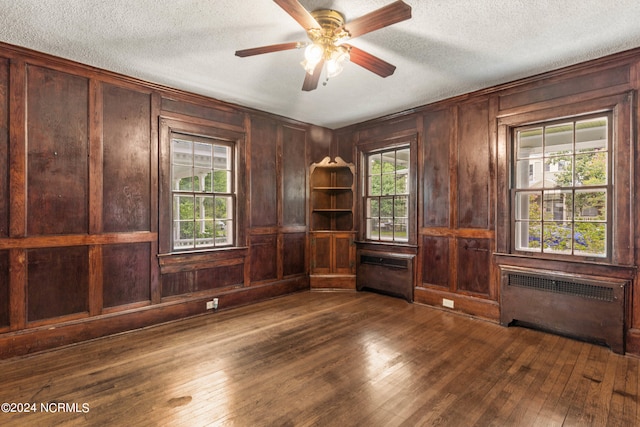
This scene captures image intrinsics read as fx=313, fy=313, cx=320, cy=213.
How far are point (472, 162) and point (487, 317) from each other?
1911mm

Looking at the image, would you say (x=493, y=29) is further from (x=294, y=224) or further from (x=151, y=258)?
(x=151, y=258)

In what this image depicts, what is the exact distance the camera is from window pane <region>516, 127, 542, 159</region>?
141 inches

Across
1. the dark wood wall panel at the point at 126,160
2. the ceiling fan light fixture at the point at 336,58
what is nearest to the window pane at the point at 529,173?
the ceiling fan light fixture at the point at 336,58

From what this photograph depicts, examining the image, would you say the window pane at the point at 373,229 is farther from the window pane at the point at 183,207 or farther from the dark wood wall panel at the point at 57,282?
the dark wood wall panel at the point at 57,282

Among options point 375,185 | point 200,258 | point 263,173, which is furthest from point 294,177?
point 200,258

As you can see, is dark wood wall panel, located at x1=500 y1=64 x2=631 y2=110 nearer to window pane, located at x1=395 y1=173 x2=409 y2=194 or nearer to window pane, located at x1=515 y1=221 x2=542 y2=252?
window pane, located at x1=515 y1=221 x2=542 y2=252

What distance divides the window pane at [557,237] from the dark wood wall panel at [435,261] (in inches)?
43.2

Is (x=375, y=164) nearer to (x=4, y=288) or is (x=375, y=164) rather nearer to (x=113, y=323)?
(x=113, y=323)

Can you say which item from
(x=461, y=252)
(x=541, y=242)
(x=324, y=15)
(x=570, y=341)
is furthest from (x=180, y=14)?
(x=570, y=341)

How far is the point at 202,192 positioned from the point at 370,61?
8.86 ft

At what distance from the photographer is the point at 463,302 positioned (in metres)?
3.99

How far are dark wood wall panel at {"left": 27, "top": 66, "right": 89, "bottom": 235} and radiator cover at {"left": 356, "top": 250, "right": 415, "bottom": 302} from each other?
12.4ft

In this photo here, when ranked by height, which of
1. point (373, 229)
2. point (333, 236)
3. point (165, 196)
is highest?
point (165, 196)

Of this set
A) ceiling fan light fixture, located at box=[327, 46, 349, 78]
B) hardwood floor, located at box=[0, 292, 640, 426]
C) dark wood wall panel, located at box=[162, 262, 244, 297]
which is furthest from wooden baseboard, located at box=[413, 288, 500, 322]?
ceiling fan light fixture, located at box=[327, 46, 349, 78]
